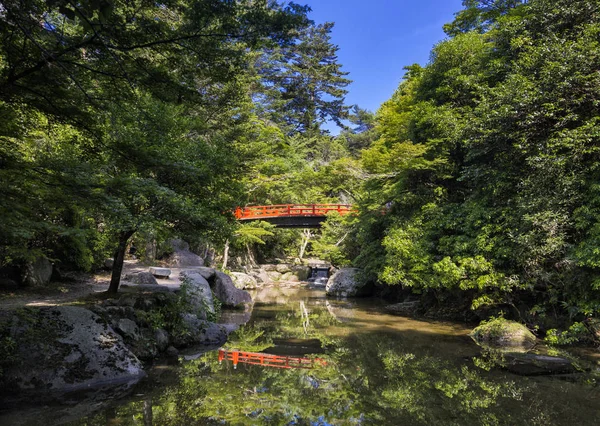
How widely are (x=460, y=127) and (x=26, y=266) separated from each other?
12.3 m

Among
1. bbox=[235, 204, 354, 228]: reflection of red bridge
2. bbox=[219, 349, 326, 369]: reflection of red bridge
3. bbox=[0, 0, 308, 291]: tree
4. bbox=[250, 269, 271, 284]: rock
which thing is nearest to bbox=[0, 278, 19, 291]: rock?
bbox=[0, 0, 308, 291]: tree

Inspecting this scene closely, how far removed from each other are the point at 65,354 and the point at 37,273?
489 cm

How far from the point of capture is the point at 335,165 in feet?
59.7

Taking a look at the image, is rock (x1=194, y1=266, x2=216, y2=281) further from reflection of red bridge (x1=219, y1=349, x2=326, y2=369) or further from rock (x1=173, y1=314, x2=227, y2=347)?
reflection of red bridge (x1=219, y1=349, x2=326, y2=369)

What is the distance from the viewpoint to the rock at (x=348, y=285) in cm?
1936

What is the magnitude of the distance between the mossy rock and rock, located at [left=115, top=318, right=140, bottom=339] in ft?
24.7

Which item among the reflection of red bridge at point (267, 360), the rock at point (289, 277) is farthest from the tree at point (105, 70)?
the rock at point (289, 277)

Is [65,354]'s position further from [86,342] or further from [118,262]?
[118,262]

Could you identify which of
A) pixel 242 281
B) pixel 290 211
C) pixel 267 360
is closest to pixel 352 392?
pixel 267 360

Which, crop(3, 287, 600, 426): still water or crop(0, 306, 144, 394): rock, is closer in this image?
crop(3, 287, 600, 426): still water

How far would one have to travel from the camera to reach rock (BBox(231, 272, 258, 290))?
1994cm

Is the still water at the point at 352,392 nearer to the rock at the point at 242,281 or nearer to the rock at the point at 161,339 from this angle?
the rock at the point at 161,339

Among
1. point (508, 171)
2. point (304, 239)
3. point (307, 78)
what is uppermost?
point (307, 78)

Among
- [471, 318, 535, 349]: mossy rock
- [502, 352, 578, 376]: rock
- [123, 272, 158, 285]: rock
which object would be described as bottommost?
[502, 352, 578, 376]: rock
